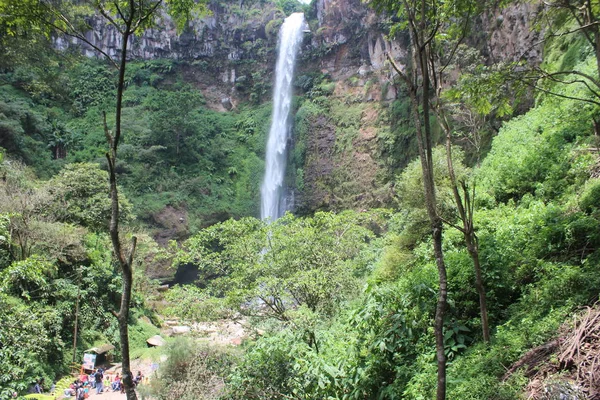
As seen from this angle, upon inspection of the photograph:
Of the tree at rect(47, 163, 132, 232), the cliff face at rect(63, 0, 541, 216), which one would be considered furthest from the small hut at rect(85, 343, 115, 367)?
the cliff face at rect(63, 0, 541, 216)

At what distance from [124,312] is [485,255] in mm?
3750

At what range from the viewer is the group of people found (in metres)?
11.0

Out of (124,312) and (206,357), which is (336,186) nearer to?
(206,357)

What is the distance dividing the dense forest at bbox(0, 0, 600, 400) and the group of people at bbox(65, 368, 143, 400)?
701mm

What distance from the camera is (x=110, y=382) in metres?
12.8

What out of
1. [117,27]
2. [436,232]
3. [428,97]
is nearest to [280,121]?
[117,27]

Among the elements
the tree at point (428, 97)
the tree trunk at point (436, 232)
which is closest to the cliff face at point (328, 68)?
the tree at point (428, 97)

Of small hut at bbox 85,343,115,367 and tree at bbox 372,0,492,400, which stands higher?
tree at bbox 372,0,492,400

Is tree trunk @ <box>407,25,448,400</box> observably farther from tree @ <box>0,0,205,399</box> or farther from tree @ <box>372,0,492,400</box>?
tree @ <box>0,0,205,399</box>

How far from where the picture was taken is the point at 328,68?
33.0 meters

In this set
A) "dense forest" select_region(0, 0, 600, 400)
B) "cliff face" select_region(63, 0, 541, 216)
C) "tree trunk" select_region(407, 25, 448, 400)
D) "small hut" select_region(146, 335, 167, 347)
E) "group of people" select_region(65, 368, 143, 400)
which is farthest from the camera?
"cliff face" select_region(63, 0, 541, 216)

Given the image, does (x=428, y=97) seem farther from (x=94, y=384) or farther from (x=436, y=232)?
(x=94, y=384)

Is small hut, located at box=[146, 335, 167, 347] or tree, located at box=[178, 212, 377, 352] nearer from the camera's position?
tree, located at box=[178, 212, 377, 352]

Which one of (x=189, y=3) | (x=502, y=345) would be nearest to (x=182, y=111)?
(x=189, y=3)
